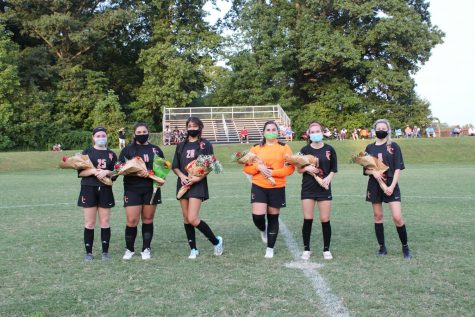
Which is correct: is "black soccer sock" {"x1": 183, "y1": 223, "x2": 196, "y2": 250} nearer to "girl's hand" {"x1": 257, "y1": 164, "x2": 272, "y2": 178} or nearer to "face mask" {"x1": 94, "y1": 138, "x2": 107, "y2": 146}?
"girl's hand" {"x1": 257, "y1": 164, "x2": 272, "y2": 178}

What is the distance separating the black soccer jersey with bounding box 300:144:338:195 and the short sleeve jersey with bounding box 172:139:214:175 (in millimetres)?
1313

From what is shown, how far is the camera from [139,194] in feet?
21.9

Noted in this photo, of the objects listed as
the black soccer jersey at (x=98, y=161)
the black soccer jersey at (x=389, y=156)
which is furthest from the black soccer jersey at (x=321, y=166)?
the black soccer jersey at (x=98, y=161)

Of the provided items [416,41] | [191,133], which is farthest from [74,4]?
[191,133]

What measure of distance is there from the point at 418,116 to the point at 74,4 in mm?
34546

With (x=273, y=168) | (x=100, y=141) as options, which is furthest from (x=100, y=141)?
(x=273, y=168)

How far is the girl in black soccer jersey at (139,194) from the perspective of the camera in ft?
21.9

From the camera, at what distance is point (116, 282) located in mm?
5625

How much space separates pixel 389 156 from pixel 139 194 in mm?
3337

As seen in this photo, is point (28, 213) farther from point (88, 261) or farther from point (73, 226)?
point (88, 261)

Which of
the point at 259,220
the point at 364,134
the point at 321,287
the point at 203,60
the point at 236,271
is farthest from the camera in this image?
the point at 203,60

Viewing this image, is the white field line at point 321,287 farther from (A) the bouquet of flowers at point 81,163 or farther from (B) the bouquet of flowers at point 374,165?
(A) the bouquet of flowers at point 81,163

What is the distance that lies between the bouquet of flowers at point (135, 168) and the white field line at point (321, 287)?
2.05 meters

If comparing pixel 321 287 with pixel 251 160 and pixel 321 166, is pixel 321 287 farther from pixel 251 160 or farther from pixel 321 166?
pixel 251 160
